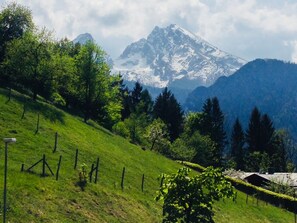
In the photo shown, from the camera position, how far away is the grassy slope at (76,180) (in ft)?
108

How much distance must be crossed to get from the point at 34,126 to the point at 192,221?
3115 cm

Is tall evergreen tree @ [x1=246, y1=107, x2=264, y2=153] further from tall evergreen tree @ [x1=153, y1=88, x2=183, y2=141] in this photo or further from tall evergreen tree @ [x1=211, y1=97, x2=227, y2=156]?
tall evergreen tree @ [x1=153, y1=88, x2=183, y2=141]

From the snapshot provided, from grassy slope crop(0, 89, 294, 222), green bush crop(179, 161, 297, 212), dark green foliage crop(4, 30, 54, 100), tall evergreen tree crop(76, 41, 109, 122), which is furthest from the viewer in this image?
tall evergreen tree crop(76, 41, 109, 122)

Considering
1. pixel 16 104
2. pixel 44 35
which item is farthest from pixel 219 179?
pixel 44 35

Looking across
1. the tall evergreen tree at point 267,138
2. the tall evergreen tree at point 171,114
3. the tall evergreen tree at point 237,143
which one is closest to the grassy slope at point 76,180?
the tall evergreen tree at point 171,114

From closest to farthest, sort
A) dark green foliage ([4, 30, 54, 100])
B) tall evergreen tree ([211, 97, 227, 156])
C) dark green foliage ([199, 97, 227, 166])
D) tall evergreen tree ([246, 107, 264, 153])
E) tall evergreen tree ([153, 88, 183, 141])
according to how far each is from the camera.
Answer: dark green foliage ([4, 30, 54, 100])
dark green foliage ([199, 97, 227, 166])
tall evergreen tree ([211, 97, 227, 156])
tall evergreen tree ([153, 88, 183, 141])
tall evergreen tree ([246, 107, 264, 153])

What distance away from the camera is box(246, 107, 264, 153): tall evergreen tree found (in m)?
137

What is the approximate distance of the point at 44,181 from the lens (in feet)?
118

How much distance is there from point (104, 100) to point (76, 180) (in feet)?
166

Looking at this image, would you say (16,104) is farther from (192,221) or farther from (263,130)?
(263,130)

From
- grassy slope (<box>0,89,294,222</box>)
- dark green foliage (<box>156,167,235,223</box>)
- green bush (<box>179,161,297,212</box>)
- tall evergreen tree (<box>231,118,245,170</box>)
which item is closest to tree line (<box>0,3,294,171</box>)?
tall evergreen tree (<box>231,118,245,170</box>)

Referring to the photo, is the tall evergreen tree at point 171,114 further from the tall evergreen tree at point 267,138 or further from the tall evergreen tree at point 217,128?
the tall evergreen tree at point 267,138

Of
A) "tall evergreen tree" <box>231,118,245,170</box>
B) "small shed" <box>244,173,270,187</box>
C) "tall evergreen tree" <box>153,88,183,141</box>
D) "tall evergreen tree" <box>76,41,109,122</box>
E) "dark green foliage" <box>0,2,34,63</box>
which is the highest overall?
"dark green foliage" <box>0,2,34,63</box>

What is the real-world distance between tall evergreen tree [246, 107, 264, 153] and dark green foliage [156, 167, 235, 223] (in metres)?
112
